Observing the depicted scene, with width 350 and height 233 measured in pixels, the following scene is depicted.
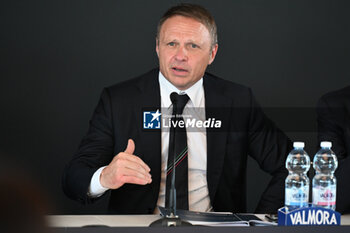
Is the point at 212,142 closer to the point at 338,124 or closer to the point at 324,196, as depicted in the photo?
the point at 338,124

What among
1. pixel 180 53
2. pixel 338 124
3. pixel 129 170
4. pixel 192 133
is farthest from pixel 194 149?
pixel 338 124

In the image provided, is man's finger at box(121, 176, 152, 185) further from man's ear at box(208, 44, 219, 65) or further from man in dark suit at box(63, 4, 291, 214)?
man's ear at box(208, 44, 219, 65)

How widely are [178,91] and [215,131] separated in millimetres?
314

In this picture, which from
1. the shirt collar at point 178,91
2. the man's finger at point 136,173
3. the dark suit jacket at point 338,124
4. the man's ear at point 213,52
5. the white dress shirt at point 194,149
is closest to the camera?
the man's finger at point 136,173

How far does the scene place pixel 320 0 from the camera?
2811 mm

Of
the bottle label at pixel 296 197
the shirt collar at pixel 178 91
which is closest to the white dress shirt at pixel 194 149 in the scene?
the shirt collar at pixel 178 91

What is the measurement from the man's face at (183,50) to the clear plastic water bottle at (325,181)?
86 cm

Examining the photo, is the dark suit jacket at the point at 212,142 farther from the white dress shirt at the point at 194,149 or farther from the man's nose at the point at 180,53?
the man's nose at the point at 180,53

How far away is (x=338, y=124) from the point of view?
8.73ft

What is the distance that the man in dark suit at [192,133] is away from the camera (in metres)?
2.53

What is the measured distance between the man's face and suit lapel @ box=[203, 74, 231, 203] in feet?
0.35

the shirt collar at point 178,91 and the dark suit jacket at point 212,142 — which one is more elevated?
the shirt collar at point 178,91

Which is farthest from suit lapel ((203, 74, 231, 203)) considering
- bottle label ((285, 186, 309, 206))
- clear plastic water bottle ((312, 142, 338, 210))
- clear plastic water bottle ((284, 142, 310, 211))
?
bottle label ((285, 186, 309, 206))

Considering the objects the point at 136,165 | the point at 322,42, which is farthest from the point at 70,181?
the point at 322,42
